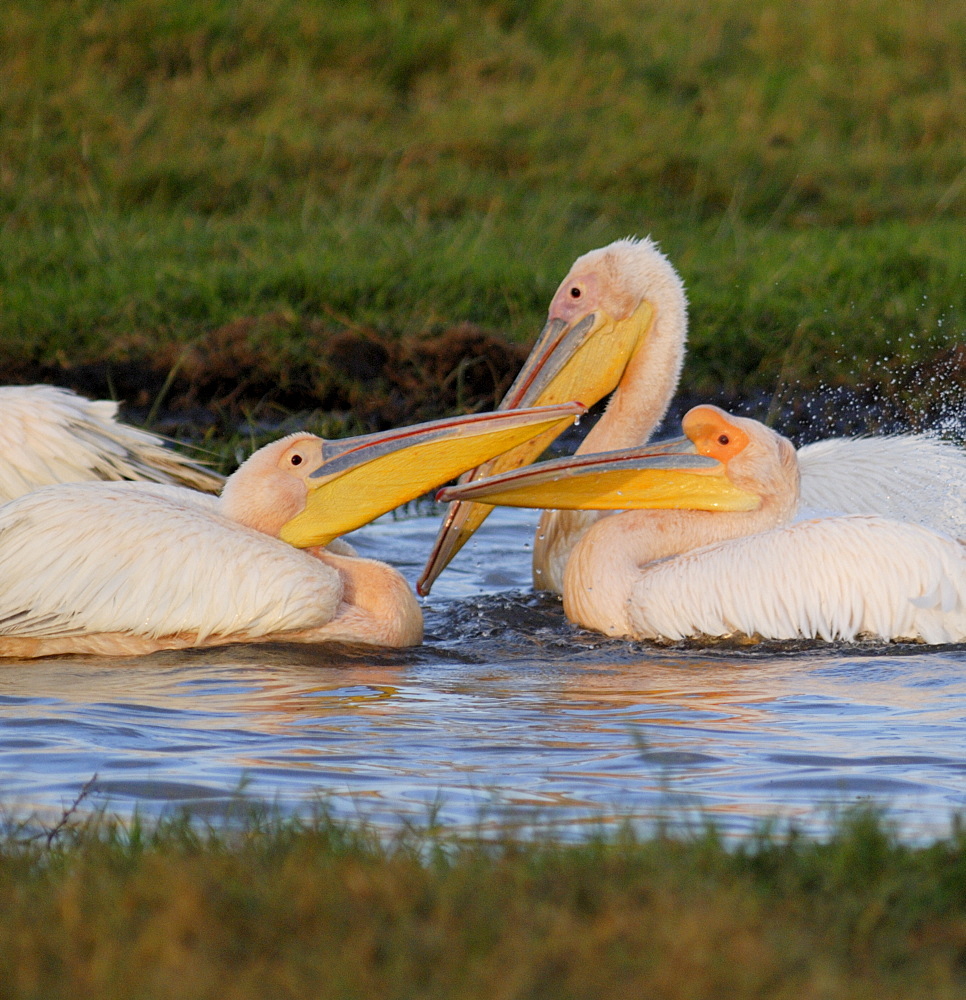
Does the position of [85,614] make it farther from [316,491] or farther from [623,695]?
[623,695]

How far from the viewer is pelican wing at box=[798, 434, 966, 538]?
527 cm

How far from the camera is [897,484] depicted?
5.28 meters

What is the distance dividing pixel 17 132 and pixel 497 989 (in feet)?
28.7

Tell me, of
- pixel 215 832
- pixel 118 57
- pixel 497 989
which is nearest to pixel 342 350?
pixel 118 57

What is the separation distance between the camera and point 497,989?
1.93 m

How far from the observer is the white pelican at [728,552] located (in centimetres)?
450

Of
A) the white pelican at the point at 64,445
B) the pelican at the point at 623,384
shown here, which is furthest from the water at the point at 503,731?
the white pelican at the point at 64,445

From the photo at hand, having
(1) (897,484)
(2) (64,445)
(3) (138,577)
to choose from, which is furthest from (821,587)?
(2) (64,445)

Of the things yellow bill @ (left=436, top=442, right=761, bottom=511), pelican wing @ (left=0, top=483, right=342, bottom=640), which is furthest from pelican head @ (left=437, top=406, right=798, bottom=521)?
pelican wing @ (left=0, top=483, right=342, bottom=640)

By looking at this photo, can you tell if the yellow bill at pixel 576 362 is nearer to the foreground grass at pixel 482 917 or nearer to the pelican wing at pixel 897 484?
the pelican wing at pixel 897 484

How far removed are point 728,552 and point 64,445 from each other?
1914 millimetres

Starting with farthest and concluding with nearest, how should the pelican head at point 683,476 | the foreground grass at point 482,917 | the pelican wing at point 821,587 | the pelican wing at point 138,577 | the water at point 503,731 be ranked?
the pelican head at point 683,476, the pelican wing at point 821,587, the pelican wing at point 138,577, the water at point 503,731, the foreground grass at point 482,917

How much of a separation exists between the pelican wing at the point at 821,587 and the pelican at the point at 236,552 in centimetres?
58

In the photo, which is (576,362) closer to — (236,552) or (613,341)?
(613,341)
